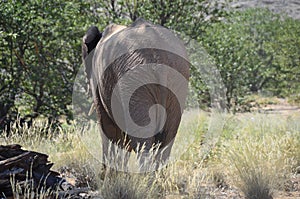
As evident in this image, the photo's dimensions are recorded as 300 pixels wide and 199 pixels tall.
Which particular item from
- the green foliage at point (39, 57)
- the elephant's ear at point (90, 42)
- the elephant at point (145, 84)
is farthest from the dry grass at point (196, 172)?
the green foliage at point (39, 57)

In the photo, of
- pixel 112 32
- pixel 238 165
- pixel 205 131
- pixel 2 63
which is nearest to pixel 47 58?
pixel 2 63

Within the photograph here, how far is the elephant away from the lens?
5027 mm

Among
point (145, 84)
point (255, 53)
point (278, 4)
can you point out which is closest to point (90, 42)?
point (145, 84)

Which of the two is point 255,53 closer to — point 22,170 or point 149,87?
point 149,87

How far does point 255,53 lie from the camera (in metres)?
22.0

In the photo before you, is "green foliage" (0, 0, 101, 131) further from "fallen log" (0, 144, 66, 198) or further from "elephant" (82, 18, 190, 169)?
"elephant" (82, 18, 190, 169)

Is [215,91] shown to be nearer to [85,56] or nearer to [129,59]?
A: [85,56]

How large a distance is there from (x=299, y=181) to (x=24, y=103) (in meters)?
6.01

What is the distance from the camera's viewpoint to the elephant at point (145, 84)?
5.03m

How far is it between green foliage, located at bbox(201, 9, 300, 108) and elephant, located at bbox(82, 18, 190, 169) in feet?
24.4

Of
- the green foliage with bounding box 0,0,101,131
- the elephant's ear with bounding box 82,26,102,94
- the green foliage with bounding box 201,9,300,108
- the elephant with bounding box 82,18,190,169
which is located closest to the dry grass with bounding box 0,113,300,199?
the elephant with bounding box 82,18,190,169

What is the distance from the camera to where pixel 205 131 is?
9.80 m

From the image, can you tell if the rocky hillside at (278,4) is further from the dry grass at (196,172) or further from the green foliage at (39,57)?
the dry grass at (196,172)

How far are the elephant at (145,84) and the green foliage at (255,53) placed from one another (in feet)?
24.4
